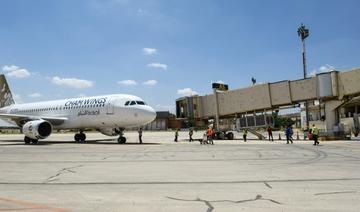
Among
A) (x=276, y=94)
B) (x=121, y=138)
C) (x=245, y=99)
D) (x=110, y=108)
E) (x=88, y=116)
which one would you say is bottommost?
(x=121, y=138)

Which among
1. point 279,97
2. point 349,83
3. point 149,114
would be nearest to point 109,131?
point 149,114

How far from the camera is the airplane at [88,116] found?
30297 mm

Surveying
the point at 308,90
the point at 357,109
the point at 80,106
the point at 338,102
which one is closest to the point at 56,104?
the point at 80,106

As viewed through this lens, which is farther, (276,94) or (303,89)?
(276,94)

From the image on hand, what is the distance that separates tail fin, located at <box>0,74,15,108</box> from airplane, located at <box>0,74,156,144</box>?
659 centimetres

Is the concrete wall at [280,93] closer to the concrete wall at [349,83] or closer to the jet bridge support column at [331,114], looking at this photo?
the jet bridge support column at [331,114]

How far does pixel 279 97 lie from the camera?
36.7 metres

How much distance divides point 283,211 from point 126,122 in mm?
24601

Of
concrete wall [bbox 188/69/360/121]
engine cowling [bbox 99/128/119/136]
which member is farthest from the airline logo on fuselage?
concrete wall [bbox 188/69/360/121]

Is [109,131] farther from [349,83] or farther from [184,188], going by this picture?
[184,188]

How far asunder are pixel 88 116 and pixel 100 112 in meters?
1.60

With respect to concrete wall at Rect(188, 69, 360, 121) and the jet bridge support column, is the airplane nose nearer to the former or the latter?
concrete wall at Rect(188, 69, 360, 121)

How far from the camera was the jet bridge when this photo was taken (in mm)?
33062

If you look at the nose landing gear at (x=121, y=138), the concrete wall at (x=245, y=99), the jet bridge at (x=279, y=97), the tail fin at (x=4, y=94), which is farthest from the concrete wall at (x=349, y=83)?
the tail fin at (x=4, y=94)
